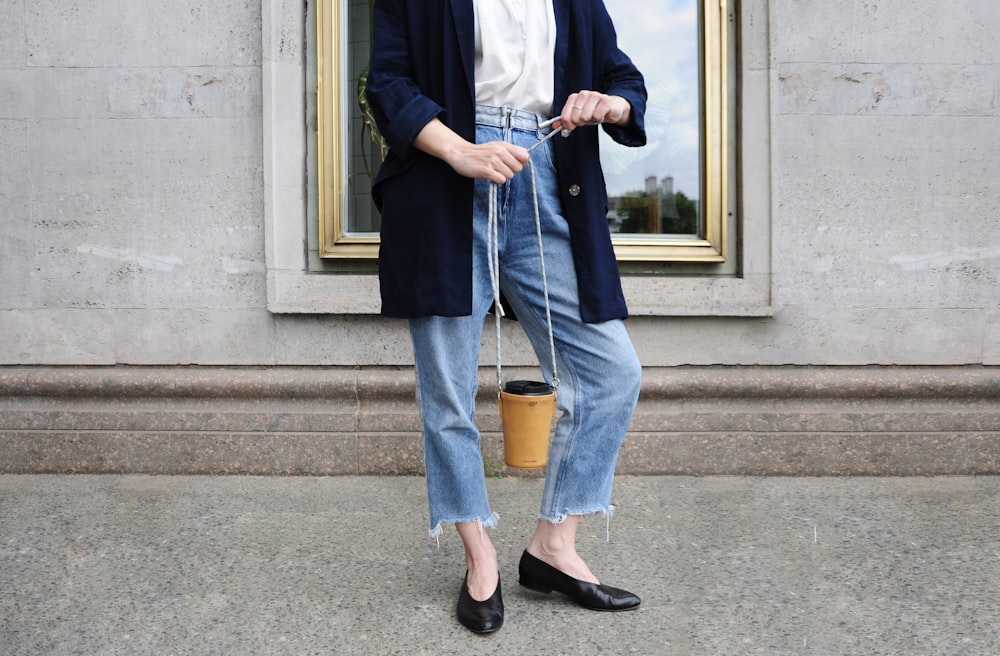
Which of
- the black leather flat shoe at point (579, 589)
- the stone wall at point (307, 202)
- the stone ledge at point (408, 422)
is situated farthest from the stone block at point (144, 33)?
the black leather flat shoe at point (579, 589)

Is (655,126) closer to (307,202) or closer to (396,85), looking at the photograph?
(307,202)

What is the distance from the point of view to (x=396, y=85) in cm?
228

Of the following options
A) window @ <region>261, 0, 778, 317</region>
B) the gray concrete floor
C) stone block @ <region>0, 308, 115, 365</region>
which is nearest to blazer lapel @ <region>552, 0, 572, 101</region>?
the gray concrete floor

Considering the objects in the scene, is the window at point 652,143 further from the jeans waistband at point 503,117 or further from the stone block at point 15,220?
the jeans waistband at point 503,117

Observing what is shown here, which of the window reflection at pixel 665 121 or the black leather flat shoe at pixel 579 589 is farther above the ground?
the window reflection at pixel 665 121

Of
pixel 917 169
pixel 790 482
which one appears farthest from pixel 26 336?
pixel 917 169

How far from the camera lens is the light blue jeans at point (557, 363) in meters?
2.35

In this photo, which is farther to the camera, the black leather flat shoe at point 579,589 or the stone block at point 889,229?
the stone block at point 889,229

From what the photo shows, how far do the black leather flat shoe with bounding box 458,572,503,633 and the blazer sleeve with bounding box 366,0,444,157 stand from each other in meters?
1.19

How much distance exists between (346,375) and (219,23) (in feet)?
5.32

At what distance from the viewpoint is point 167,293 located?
397 centimetres

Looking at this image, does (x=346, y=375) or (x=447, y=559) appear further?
(x=346, y=375)

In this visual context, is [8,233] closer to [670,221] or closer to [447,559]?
[447,559]

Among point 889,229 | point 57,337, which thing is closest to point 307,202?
point 57,337
